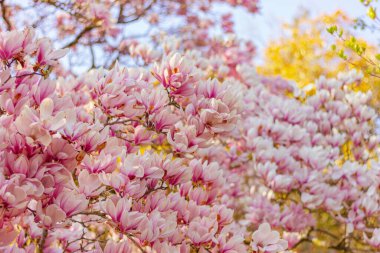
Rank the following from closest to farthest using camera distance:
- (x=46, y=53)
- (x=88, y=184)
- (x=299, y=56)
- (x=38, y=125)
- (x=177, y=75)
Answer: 1. (x=38, y=125)
2. (x=88, y=184)
3. (x=46, y=53)
4. (x=177, y=75)
5. (x=299, y=56)

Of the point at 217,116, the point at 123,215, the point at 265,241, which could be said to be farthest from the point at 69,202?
the point at 265,241

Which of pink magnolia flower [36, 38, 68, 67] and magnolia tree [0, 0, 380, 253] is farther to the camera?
pink magnolia flower [36, 38, 68, 67]

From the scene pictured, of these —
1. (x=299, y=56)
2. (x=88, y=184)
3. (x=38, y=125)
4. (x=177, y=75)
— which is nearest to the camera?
(x=38, y=125)

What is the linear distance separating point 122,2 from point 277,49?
19.3 feet

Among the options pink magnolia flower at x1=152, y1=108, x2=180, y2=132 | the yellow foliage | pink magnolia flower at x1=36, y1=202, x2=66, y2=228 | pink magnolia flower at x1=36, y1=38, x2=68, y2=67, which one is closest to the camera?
pink magnolia flower at x1=36, y1=202, x2=66, y2=228

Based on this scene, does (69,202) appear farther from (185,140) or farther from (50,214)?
(185,140)

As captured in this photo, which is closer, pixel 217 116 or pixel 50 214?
pixel 50 214

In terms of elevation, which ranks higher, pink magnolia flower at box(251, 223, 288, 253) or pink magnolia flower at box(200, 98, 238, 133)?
pink magnolia flower at box(200, 98, 238, 133)

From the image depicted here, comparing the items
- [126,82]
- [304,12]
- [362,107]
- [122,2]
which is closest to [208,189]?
[126,82]

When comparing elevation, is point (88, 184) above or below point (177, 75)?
below

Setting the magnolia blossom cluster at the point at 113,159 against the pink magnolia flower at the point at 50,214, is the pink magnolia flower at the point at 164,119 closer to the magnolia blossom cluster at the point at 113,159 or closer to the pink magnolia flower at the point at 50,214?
the magnolia blossom cluster at the point at 113,159

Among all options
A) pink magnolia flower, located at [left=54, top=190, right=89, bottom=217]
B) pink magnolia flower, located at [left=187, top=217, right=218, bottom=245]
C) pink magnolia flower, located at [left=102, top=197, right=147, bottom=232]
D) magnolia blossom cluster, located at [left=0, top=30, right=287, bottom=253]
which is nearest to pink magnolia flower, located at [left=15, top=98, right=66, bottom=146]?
magnolia blossom cluster, located at [left=0, top=30, right=287, bottom=253]

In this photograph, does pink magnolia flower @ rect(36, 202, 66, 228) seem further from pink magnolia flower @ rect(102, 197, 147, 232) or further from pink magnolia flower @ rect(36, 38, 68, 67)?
pink magnolia flower @ rect(36, 38, 68, 67)

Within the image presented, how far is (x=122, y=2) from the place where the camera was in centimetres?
559
